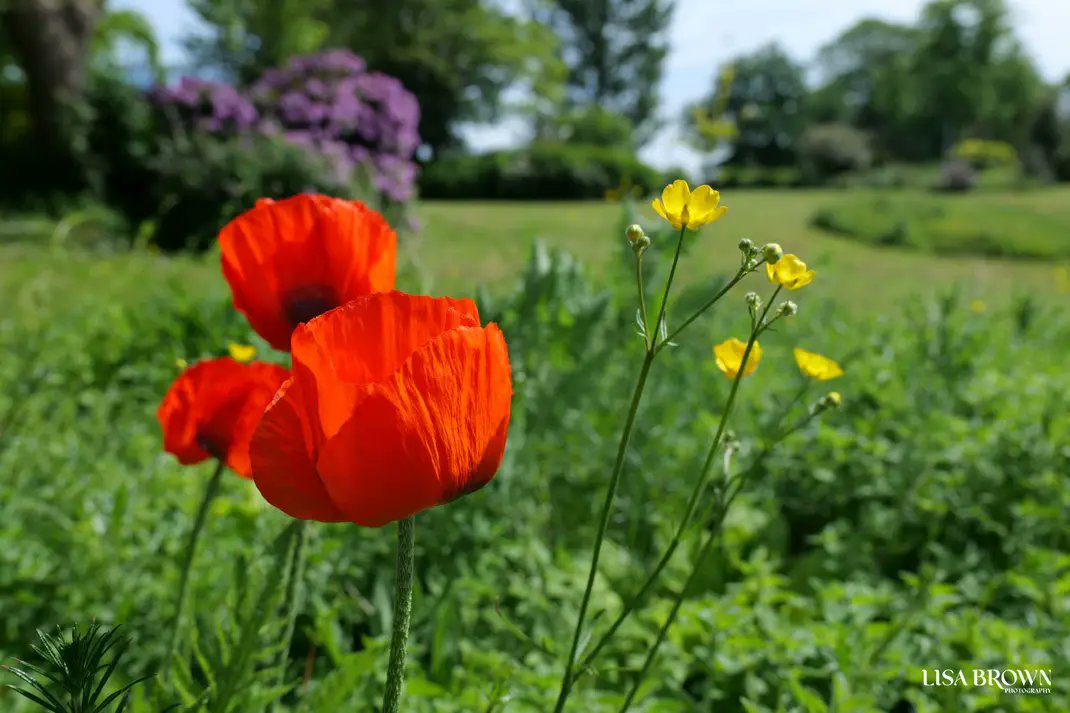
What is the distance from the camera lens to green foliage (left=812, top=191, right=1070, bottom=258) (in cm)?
1225

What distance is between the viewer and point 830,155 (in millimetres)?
31109

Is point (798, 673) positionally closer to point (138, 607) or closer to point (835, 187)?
point (138, 607)

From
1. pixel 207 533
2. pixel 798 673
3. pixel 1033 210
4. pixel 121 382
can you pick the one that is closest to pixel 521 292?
pixel 207 533

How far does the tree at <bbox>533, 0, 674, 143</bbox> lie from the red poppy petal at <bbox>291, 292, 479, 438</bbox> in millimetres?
47154

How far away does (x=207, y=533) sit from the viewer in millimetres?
1788

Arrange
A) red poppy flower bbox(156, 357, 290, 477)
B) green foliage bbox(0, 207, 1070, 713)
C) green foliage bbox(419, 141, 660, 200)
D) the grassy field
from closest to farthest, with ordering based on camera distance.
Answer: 1. red poppy flower bbox(156, 357, 290, 477)
2. green foliage bbox(0, 207, 1070, 713)
3. the grassy field
4. green foliage bbox(419, 141, 660, 200)

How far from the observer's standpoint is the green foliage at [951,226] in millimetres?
12250

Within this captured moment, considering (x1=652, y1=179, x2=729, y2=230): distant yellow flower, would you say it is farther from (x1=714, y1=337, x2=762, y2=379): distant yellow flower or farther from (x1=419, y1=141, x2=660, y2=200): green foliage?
(x1=419, y1=141, x2=660, y2=200): green foliage

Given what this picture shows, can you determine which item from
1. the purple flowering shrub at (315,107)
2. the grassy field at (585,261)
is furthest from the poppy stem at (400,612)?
the purple flowering shrub at (315,107)

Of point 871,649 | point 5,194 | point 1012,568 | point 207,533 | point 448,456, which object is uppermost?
point 5,194

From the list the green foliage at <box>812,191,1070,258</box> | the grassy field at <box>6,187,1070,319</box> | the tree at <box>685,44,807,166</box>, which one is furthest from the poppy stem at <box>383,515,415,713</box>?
the tree at <box>685,44,807,166</box>

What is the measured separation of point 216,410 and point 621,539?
1.28m

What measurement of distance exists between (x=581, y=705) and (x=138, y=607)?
92 cm

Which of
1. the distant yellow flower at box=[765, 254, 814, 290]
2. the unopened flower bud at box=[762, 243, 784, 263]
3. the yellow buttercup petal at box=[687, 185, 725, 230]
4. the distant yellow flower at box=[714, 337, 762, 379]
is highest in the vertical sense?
the yellow buttercup petal at box=[687, 185, 725, 230]
